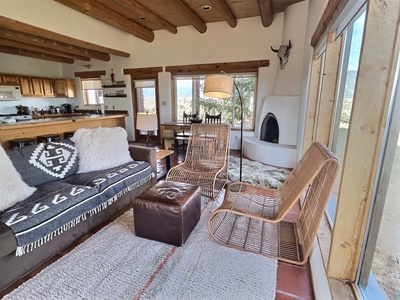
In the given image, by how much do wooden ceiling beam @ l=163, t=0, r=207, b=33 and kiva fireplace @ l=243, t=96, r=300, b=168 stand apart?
7.57ft

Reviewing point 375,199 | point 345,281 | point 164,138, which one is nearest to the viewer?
point 375,199

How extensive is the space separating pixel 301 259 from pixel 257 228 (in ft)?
1.64

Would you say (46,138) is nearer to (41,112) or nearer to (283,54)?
(41,112)

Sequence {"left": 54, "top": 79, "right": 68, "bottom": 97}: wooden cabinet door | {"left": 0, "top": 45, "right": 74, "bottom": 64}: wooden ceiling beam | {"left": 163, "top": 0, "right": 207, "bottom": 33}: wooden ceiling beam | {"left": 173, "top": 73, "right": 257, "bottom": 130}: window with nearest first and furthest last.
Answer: {"left": 163, "top": 0, "right": 207, "bottom": 33}: wooden ceiling beam, {"left": 173, "top": 73, "right": 257, "bottom": 130}: window, {"left": 0, "top": 45, "right": 74, "bottom": 64}: wooden ceiling beam, {"left": 54, "top": 79, "right": 68, "bottom": 97}: wooden cabinet door

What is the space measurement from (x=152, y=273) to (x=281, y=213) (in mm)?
1058

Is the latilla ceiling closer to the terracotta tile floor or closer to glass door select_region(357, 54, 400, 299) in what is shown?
glass door select_region(357, 54, 400, 299)

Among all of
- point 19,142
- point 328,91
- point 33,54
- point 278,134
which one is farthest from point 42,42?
point 328,91

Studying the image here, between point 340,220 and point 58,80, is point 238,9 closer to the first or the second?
point 340,220

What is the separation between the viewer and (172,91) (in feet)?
19.9

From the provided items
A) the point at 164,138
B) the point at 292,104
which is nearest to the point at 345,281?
the point at 292,104

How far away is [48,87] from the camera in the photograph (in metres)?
6.93

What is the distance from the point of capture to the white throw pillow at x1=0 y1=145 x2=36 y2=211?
166cm

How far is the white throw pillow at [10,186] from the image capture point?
5.46ft

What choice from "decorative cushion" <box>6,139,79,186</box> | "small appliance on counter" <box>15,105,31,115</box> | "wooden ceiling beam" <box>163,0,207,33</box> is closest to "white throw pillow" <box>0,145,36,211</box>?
"decorative cushion" <box>6,139,79,186</box>
